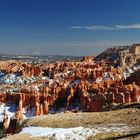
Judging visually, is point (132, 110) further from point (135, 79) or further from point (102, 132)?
point (135, 79)

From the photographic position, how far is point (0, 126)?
7881cm

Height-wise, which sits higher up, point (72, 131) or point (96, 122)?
point (96, 122)

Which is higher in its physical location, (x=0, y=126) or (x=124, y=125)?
(x=124, y=125)

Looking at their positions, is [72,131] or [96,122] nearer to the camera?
[72,131]

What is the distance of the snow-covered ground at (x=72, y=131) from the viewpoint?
3152 cm

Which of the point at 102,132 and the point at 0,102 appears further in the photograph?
the point at 0,102

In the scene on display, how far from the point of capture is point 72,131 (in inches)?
1321

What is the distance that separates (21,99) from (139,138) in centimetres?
12353

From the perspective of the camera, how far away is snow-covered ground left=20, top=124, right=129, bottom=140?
31.5 meters

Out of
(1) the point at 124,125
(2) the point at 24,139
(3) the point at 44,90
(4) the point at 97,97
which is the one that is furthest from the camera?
(3) the point at 44,90

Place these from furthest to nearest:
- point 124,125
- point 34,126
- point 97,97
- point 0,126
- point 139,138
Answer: point 97,97 < point 0,126 < point 34,126 < point 124,125 < point 139,138

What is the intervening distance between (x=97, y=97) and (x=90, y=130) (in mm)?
80673

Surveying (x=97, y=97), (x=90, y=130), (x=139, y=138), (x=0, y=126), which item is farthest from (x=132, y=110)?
(x=97, y=97)

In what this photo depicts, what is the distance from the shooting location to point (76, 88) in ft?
511
